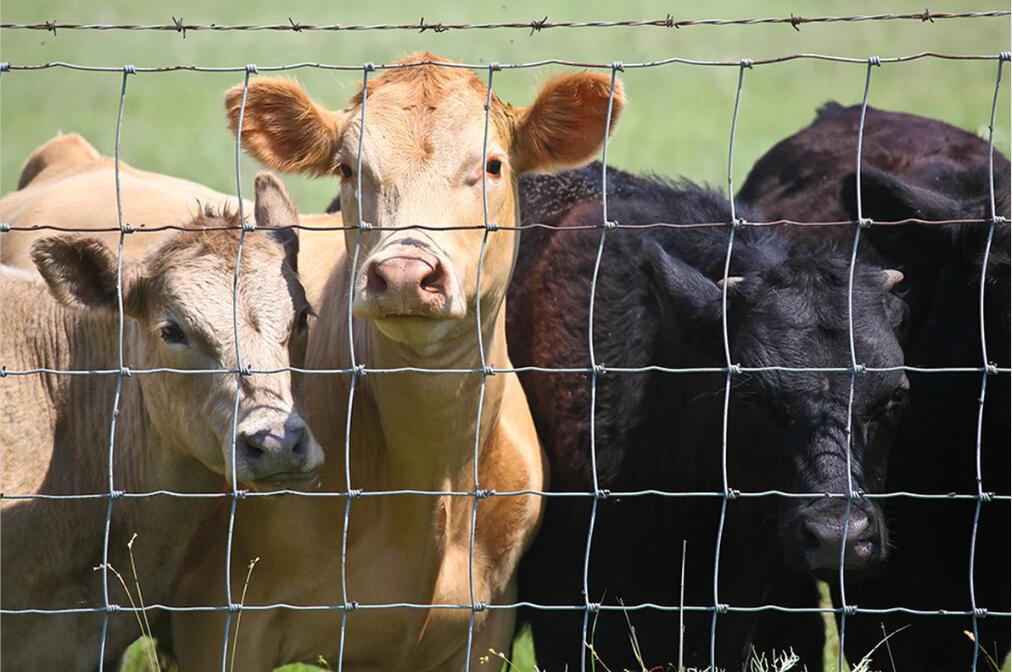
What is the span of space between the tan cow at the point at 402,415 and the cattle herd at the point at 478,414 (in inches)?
0.5

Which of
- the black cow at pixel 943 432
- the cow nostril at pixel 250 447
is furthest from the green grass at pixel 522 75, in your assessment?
the cow nostril at pixel 250 447

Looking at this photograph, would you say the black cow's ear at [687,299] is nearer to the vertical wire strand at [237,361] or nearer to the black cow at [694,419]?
the black cow at [694,419]

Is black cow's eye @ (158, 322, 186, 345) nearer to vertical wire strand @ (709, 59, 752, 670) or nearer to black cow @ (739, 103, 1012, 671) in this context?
vertical wire strand @ (709, 59, 752, 670)

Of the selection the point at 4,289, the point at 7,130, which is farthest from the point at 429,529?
the point at 7,130

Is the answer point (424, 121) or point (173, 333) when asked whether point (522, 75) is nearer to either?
point (424, 121)

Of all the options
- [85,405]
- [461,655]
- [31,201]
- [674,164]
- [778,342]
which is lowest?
[461,655]

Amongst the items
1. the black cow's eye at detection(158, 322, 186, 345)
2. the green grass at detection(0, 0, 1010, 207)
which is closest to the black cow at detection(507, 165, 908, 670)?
the black cow's eye at detection(158, 322, 186, 345)

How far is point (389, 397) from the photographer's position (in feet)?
15.1

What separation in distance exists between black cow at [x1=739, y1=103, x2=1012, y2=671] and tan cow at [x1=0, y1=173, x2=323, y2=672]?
2.19 metres

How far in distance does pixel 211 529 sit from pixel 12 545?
68cm

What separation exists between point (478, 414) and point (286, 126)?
1.21m

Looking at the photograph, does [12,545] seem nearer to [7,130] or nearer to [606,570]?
[606,570]

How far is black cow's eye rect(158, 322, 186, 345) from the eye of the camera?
439 cm

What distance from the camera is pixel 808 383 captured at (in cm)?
445
